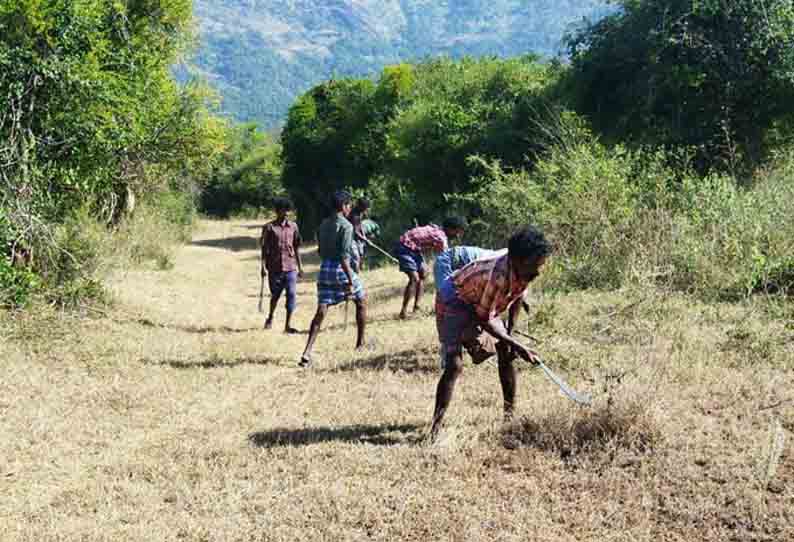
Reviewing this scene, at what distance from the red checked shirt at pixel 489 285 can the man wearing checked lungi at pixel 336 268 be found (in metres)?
3.19

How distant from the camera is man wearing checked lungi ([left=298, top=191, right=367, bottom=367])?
8266 mm

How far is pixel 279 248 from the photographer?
10078 millimetres

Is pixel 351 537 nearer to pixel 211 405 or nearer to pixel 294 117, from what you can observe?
pixel 211 405

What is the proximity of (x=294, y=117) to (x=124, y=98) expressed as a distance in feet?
75.9

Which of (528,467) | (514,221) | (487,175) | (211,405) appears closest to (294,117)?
(487,175)

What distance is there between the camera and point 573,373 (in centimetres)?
683

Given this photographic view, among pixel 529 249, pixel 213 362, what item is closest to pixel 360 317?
pixel 213 362

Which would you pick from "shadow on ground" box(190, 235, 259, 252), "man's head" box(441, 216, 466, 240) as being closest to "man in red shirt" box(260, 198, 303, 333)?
"man's head" box(441, 216, 466, 240)

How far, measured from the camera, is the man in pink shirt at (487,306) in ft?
15.8

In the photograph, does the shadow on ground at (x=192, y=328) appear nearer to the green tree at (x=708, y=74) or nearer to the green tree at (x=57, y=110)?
the green tree at (x=57, y=110)

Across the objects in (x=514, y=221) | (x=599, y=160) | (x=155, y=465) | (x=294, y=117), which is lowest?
(x=155, y=465)

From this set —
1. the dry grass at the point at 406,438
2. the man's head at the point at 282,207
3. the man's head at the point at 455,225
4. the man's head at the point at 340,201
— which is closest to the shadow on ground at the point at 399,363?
the dry grass at the point at 406,438

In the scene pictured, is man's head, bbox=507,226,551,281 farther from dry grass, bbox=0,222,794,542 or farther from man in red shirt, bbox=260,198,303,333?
man in red shirt, bbox=260,198,303,333

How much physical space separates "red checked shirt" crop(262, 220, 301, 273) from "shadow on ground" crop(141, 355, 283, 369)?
1709 millimetres
